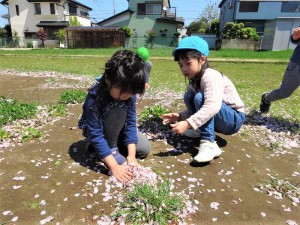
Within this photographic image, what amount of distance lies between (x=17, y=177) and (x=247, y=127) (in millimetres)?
3916

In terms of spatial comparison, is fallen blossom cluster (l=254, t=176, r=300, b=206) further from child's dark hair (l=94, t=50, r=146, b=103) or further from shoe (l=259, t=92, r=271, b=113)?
shoe (l=259, t=92, r=271, b=113)

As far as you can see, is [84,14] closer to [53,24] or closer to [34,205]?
[53,24]

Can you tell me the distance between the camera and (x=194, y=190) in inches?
115

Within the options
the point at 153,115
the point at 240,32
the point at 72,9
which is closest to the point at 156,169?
the point at 153,115

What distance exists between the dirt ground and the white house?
49.0 metres

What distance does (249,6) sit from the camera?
1635 inches

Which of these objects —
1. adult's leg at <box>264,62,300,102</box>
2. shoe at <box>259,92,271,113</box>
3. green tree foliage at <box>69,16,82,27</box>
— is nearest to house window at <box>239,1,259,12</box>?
green tree foliage at <box>69,16,82,27</box>

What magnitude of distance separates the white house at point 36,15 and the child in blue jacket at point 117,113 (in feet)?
162

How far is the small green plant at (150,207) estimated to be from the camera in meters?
2.39

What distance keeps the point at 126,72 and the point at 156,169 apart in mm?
1371

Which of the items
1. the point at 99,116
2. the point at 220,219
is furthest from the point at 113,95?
the point at 220,219

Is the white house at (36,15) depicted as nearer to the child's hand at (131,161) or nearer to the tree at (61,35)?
the tree at (61,35)

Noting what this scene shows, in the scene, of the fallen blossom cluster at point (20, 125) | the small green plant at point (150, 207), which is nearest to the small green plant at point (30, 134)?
the fallen blossom cluster at point (20, 125)

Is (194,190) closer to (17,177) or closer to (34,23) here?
(17,177)
